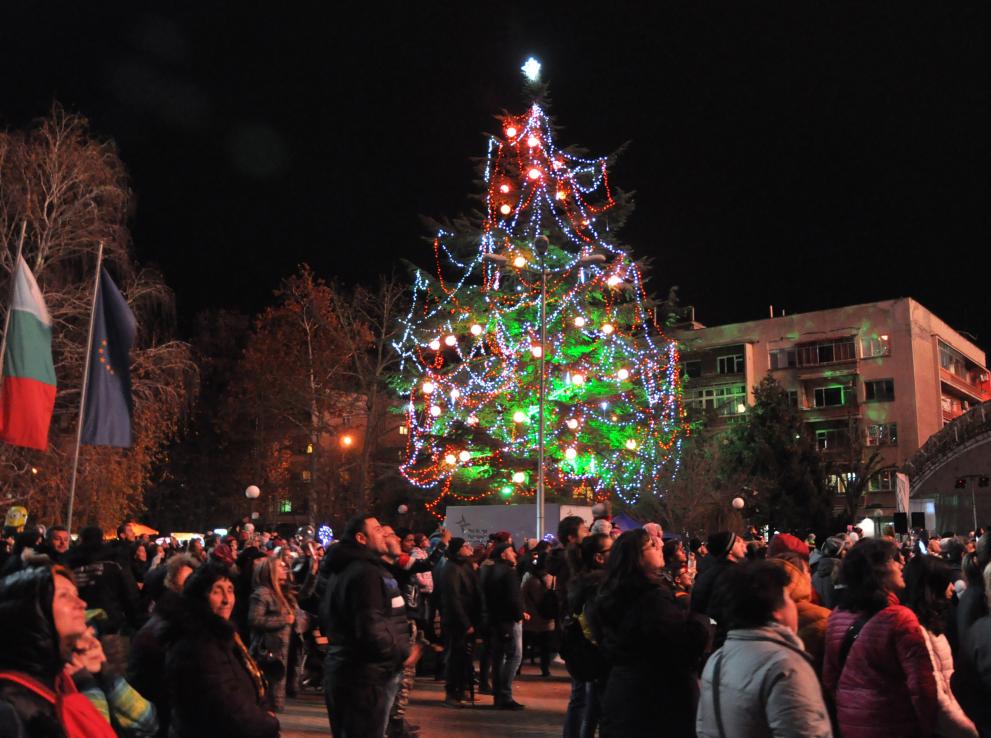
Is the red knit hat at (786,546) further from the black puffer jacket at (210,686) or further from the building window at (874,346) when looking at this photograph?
the building window at (874,346)

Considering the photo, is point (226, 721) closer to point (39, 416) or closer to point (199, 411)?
point (39, 416)

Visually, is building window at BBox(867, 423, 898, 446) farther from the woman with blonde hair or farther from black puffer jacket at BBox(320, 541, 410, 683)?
black puffer jacket at BBox(320, 541, 410, 683)

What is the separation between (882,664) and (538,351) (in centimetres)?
2562

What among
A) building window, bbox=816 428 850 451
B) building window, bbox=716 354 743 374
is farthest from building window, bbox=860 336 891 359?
building window, bbox=716 354 743 374

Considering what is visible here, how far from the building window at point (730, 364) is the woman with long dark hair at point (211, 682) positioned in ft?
201

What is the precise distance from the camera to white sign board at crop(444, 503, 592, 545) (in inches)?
893

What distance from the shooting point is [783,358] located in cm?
6303

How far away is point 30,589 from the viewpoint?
325cm

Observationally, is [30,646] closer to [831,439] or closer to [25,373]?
[25,373]

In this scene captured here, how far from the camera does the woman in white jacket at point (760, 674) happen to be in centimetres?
374

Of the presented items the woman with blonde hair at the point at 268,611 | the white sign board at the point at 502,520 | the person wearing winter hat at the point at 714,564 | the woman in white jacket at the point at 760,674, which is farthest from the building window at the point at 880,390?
the woman in white jacket at the point at 760,674

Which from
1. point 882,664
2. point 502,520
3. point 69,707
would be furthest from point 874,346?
point 69,707

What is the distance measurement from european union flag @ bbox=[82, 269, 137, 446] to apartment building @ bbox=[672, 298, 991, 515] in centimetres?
4160

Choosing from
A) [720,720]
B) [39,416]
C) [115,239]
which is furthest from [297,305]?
[720,720]
